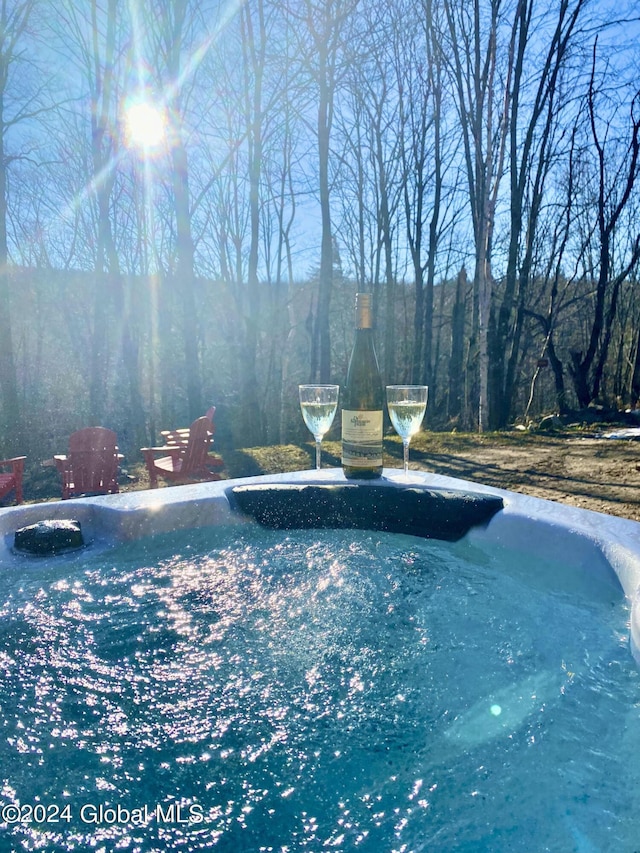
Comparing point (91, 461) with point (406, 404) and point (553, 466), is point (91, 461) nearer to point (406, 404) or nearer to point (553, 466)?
point (406, 404)

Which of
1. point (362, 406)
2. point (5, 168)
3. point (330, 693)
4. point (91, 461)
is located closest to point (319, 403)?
point (362, 406)

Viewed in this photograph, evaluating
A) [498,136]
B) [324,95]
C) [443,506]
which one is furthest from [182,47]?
[443,506]

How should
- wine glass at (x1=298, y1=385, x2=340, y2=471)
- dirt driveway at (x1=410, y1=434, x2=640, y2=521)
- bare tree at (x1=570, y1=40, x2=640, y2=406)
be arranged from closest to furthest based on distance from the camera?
wine glass at (x1=298, y1=385, x2=340, y2=471), dirt driveway at (x1=410, y1=434, x2=640, y2=521), bare tree at (x1=570, y1=40, x2=640, y2=406)

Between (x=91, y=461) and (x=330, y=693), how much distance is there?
3.70m

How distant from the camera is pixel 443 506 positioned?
1771 mm

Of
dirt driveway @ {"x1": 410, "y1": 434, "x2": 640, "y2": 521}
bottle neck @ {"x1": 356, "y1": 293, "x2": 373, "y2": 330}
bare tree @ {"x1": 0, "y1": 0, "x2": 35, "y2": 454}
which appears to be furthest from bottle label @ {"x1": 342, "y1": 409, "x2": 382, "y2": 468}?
bare tree @ {"x1": 0, "y1": 0, "x2": 35, "y2": 454}

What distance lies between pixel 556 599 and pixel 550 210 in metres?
13.2

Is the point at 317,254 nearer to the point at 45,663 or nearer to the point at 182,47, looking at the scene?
the point at 182,47

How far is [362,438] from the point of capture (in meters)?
1.77

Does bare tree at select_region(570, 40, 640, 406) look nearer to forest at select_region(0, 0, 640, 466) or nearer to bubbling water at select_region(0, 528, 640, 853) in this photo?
forest at select_region(0, 0, 640, 466)

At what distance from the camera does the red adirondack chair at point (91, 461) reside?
4094 millimetres

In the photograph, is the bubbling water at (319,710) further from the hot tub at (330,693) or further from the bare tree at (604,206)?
the bare tree at (604,206)

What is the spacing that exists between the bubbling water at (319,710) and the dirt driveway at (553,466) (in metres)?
2.24

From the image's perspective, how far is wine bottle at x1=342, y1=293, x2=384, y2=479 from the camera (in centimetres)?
172
